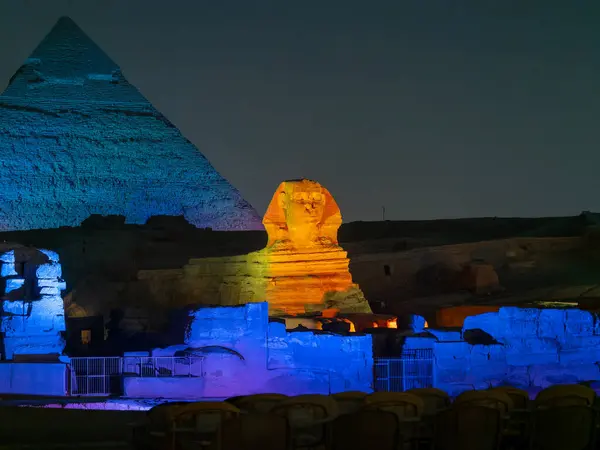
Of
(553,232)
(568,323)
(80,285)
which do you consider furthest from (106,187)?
(568,323)

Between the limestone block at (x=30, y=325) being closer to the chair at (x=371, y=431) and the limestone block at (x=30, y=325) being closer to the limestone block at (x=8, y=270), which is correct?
the limestone block at (x=8, y=270)

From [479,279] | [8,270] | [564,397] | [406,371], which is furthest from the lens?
[479,279]

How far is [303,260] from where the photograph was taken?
54.3 feet

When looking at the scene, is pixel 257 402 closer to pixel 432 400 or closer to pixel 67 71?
pixel 432 400

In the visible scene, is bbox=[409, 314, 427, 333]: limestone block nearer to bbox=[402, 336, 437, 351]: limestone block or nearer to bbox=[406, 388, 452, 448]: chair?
bbox=[402, 336, 437, 351]: limestone block

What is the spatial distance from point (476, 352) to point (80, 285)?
15016 mm

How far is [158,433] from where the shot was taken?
6.99 metres

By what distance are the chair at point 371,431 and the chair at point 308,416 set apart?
0.48ft

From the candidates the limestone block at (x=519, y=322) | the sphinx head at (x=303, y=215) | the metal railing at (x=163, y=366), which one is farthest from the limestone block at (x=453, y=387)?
the sphinx head at (x=303, y=215)

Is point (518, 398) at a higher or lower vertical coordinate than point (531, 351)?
lower

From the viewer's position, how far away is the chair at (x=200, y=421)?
272 inches

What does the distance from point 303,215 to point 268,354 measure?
12.9ft

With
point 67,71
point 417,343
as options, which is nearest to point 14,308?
point 417,343

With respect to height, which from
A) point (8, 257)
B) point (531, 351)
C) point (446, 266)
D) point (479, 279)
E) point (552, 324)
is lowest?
point (531, 351)
